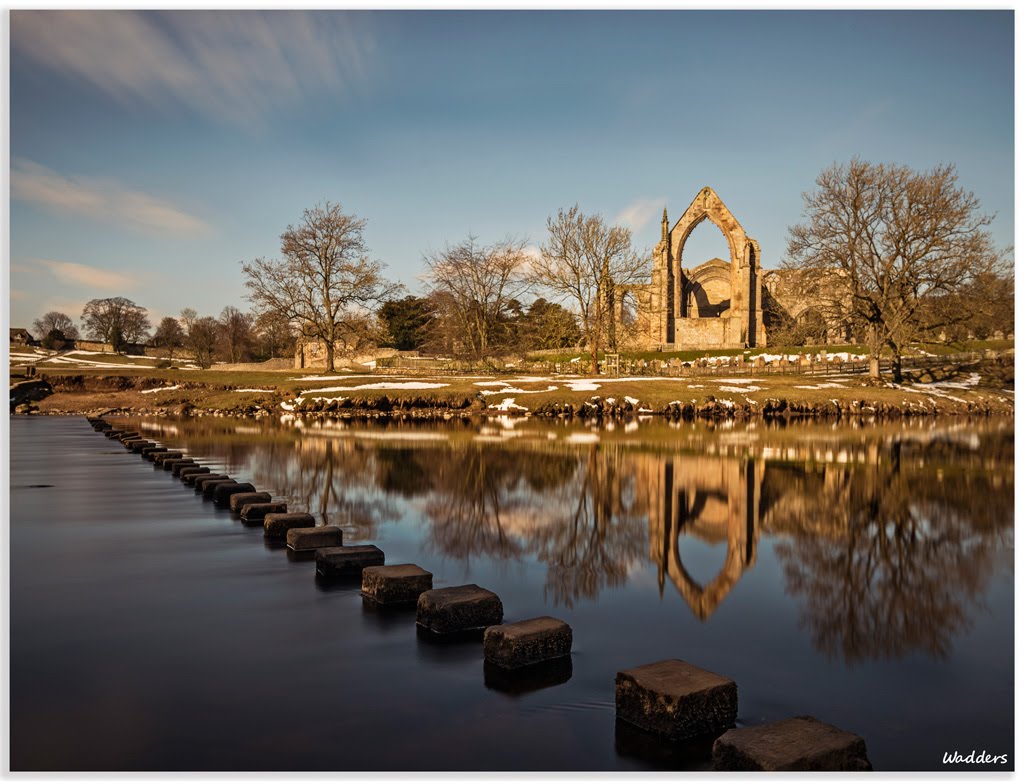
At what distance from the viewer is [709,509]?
1013 cm

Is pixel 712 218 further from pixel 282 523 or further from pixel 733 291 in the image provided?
pixel 282 523

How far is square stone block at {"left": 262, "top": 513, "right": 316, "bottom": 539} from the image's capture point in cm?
805

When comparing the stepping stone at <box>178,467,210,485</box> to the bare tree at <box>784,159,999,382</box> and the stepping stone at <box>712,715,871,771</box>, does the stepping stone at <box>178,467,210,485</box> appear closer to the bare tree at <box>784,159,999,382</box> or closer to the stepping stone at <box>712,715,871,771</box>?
the stepping stone at <box>712,715,871,771</box>

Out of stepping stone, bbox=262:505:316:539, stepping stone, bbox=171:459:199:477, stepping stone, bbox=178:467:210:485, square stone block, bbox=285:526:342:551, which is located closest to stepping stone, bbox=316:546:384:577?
square stone block, bbox=285:526:342:551

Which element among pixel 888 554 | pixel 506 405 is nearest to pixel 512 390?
pixel 506 405

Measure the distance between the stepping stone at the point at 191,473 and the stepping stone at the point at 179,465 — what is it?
19.4 inches

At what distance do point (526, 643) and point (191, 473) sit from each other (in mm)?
9540

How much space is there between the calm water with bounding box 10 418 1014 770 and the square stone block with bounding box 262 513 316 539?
189mm

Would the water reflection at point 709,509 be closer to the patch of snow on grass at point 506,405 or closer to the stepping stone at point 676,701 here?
the stepping stone at point 676,701

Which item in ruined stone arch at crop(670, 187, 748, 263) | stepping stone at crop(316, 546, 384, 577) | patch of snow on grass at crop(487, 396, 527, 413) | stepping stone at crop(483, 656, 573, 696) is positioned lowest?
stepping stone at crop(483, 656, 573, 696)

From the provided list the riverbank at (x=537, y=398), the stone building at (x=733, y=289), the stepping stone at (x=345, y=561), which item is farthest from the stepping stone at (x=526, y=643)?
the stone building at (x=733, y=289)

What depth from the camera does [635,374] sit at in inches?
1839

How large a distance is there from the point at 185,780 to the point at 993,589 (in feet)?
20.4

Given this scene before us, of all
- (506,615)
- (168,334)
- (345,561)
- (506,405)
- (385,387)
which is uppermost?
(168,334)
